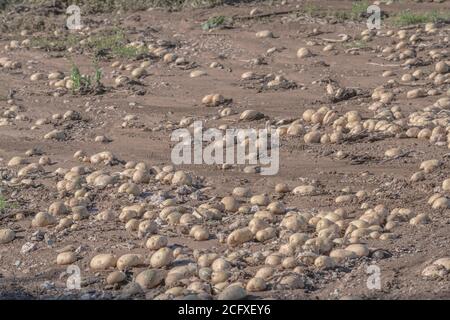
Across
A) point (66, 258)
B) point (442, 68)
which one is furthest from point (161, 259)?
point (442, 68)

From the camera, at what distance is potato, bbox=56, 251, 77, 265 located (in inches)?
198

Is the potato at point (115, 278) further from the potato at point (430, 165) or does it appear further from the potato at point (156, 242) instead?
the potato at point (430, 165)

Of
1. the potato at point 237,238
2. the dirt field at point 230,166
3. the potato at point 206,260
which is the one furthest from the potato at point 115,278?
the potato at point 237,238

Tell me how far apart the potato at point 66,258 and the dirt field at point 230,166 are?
0.05 feet

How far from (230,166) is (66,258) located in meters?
1.81

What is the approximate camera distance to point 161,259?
4.84 metres

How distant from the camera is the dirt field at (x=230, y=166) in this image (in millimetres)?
4719

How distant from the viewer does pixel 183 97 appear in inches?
328

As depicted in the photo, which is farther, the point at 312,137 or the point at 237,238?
the point at 312,137

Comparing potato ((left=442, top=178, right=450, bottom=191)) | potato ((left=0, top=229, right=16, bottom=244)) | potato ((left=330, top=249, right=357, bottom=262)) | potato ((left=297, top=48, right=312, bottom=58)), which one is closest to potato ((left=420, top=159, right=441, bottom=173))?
potato ((left=442, top=178, right=450, bottom=191))

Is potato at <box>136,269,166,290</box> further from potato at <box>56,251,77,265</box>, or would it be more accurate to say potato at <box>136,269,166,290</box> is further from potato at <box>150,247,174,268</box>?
potato at <box>56,251,77,265</box>

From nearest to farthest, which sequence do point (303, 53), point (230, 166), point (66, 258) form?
point (66, 258), point (230, 166), point (303, 53)

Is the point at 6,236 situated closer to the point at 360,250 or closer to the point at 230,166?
the point at 230,166
